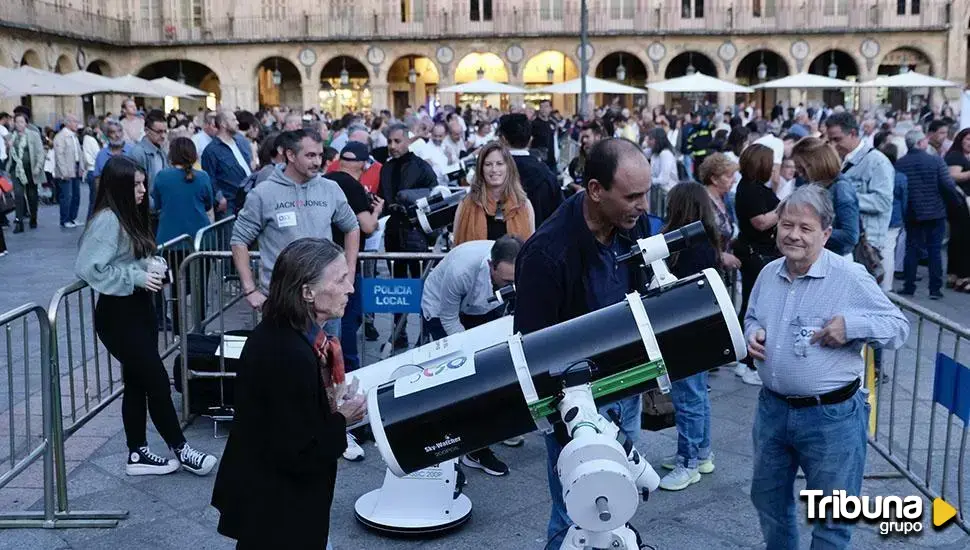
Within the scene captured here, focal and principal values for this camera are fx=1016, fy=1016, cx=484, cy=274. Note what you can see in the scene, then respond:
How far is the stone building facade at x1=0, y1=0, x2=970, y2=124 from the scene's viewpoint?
36.7 metres

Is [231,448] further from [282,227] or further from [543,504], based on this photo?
[282,227]

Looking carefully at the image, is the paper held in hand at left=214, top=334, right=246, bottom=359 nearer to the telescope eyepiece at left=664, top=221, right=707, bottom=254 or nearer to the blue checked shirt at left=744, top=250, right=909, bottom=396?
the blue checked shirt at left=744, top=250, right=909, bottom=396

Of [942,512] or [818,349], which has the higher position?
[818,349]

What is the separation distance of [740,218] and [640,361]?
168 inches

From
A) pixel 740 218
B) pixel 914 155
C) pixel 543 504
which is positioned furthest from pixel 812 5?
pixel 543 504

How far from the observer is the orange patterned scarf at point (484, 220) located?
5828 millimetres

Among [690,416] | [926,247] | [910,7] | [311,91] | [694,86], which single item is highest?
[910,7]

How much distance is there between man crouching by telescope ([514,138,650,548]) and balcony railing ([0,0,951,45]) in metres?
35.3

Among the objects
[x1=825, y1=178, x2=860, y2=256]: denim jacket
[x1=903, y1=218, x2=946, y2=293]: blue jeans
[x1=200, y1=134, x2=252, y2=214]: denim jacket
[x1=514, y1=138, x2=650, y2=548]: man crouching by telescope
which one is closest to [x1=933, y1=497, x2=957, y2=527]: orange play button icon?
[x1=514, y1=138, x2=650, y2=548]: man crouching by telescope

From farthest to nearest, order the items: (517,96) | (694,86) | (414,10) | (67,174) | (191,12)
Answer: (191,12) → (414,10) → (517,96) → (694,86) → (67,174)

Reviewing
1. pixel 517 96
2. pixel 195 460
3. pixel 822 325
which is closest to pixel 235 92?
pixel 517 96

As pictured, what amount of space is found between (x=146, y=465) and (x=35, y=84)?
16.6 meters

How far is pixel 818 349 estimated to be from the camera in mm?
3406

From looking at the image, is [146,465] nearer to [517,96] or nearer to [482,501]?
[482,501]
